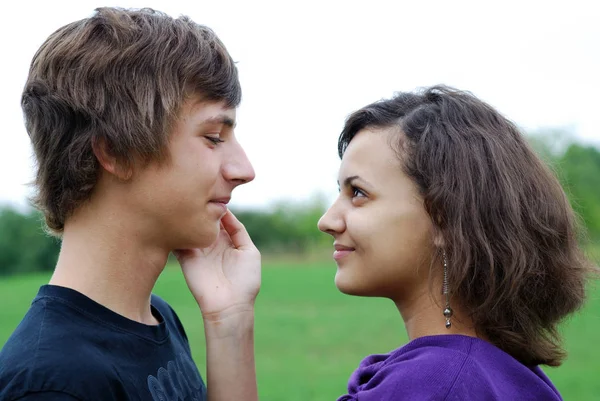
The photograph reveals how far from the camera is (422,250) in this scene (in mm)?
2928

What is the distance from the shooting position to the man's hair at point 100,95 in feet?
8.91

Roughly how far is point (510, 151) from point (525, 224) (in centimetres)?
29

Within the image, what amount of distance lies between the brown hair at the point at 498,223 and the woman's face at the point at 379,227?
60mm

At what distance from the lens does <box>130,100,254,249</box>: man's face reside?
2783 mm

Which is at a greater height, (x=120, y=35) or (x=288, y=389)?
(x=120, y=35)

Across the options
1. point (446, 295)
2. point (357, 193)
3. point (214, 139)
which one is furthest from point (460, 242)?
point (214, 139)

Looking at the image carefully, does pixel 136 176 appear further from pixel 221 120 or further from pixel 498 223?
pixel 498 223

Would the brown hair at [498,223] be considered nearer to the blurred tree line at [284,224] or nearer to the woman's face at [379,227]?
the woman's face at [379,227]

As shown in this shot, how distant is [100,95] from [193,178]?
1.44ft

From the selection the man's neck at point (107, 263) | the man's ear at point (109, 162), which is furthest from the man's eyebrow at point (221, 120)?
the man's neck at point (107, 263)

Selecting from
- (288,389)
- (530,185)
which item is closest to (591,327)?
(288,389)

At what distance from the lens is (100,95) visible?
2.71 metres

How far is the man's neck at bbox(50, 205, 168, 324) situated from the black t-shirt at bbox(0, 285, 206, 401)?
3.1 inches

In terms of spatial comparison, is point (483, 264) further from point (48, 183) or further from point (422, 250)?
point (48, 183)
